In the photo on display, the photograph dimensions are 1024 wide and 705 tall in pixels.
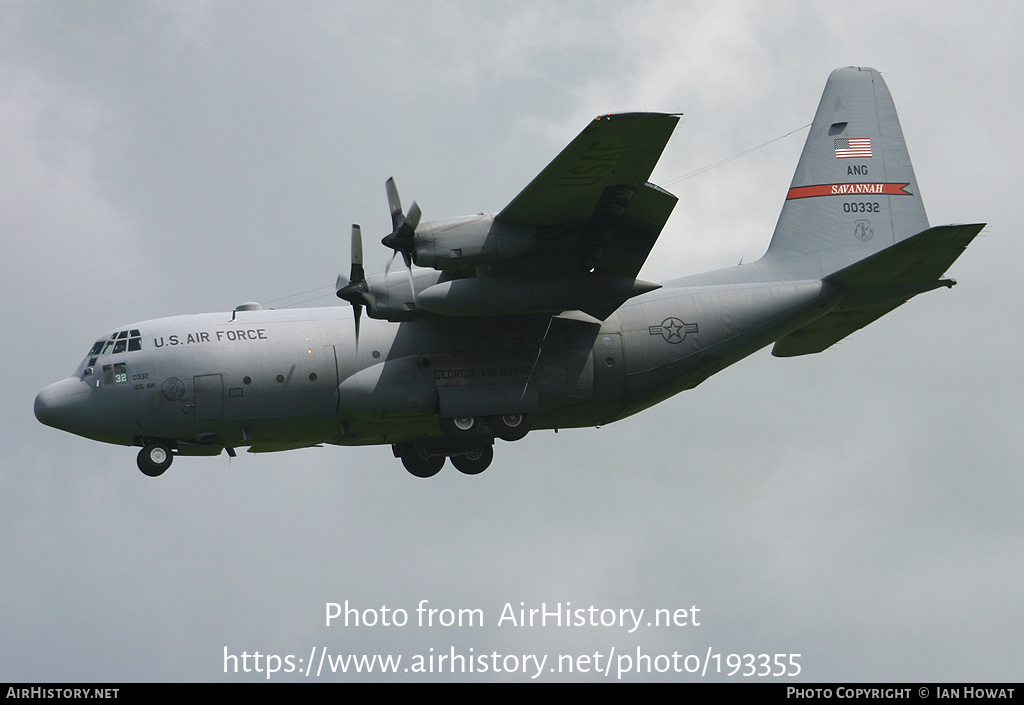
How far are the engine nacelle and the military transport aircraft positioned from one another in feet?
0.09

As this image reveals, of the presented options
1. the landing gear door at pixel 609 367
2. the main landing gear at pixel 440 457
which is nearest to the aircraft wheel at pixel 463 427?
the main landing gear at pixel 440 457

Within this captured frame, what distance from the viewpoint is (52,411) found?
23062 mm

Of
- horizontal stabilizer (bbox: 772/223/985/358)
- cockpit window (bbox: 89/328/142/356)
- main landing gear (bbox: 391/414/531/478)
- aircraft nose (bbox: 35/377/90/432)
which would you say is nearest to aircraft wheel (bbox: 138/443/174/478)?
aircraft nose (bbox: 35/377/90/432)

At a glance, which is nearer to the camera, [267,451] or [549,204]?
[549,204]

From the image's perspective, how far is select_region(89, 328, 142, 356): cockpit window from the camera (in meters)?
23.2

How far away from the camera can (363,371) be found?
905 inches

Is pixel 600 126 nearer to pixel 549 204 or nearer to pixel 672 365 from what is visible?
pixel 549 204

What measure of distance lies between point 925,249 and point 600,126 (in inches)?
279

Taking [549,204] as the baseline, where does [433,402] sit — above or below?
below

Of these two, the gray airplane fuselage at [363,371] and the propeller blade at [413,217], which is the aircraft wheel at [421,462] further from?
the propeller blade at [413,217]

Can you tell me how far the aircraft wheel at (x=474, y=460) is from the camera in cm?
2555

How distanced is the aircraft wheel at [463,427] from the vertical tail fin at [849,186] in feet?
21.8
